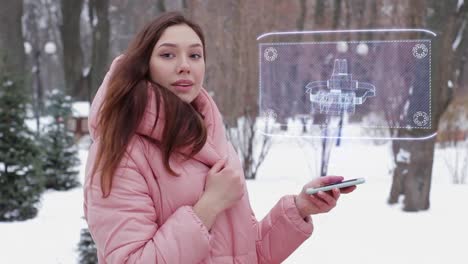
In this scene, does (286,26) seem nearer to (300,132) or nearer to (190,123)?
(300,132)

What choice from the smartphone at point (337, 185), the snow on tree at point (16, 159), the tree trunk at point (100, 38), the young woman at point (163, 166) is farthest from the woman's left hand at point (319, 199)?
the snow on tree at point (16, 159)

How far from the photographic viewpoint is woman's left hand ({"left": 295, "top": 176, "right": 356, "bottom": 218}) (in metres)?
1.07

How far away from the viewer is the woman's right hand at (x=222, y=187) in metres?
0.91

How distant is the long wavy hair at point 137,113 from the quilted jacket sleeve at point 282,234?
0.92 ft

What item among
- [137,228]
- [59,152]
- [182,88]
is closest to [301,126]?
[182,88]

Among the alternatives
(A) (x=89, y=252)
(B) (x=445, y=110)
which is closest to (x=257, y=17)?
(B) (x=445, y=110)

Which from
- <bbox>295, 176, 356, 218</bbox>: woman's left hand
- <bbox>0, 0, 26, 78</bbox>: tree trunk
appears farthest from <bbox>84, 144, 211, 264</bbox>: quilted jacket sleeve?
<bbox>0, 0, 26, 78</bbox>: tree trunk

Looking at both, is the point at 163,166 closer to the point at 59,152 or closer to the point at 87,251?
the point at 87,251

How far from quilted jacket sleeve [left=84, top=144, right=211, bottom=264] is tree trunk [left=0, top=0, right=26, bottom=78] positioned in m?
2.66

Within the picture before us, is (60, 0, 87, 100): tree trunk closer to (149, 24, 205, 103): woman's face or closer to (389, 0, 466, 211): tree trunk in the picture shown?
(389, 0, 466, 211): tree trunk

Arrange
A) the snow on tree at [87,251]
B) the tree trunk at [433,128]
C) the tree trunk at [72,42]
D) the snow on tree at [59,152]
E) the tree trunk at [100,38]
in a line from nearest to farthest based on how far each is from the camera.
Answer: the tree trunk at [433,128]
the snow on tree at [87,251]
the tree trunk at [100,38]
the tree trunk at [72,42]
the snow on tree at [59,152]

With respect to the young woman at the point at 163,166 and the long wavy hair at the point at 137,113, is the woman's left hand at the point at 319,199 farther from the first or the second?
the long wavy hair at the point at 137,113

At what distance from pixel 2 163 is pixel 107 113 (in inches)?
119

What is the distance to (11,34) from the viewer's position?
10.7 ft
